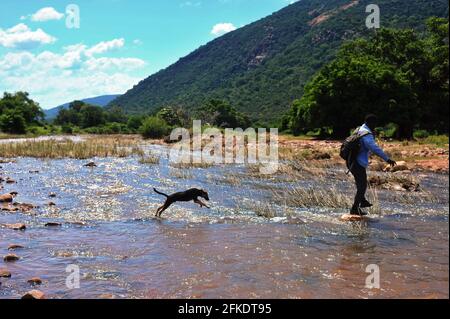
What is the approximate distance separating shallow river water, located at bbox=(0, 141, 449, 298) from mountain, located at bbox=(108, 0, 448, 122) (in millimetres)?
60852

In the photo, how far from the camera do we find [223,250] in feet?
Answer: 25.8

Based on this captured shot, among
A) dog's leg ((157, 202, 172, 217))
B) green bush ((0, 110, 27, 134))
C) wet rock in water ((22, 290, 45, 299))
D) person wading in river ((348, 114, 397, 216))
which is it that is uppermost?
green bush ((0, 110, 27, 134))

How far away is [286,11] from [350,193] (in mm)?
125891

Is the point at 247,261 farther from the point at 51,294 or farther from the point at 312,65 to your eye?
the point at 312,65

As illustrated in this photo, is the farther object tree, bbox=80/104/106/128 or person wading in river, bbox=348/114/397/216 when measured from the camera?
tree, bbox=80/104/106/128

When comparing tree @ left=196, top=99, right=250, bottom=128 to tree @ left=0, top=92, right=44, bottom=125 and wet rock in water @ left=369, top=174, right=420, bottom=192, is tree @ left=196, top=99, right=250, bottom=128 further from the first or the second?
wet rock in water @ left=369, top=174, right=420, bottom=192

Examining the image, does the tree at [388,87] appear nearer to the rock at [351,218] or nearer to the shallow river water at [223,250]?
the shallow river water at [223,250]

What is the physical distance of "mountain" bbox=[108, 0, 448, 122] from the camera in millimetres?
87125

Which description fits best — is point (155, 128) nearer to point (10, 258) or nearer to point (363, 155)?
point (363, 155)

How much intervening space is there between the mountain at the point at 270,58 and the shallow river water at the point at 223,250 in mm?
60852

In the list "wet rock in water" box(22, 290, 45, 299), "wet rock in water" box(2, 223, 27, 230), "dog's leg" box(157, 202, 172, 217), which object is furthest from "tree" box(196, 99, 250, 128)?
"wet rock in water" box(22, 290, 45, 299)

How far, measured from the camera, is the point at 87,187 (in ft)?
52.5

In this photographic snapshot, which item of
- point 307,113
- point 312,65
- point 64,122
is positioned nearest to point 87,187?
point 307,113

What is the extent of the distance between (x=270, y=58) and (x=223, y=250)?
106m
